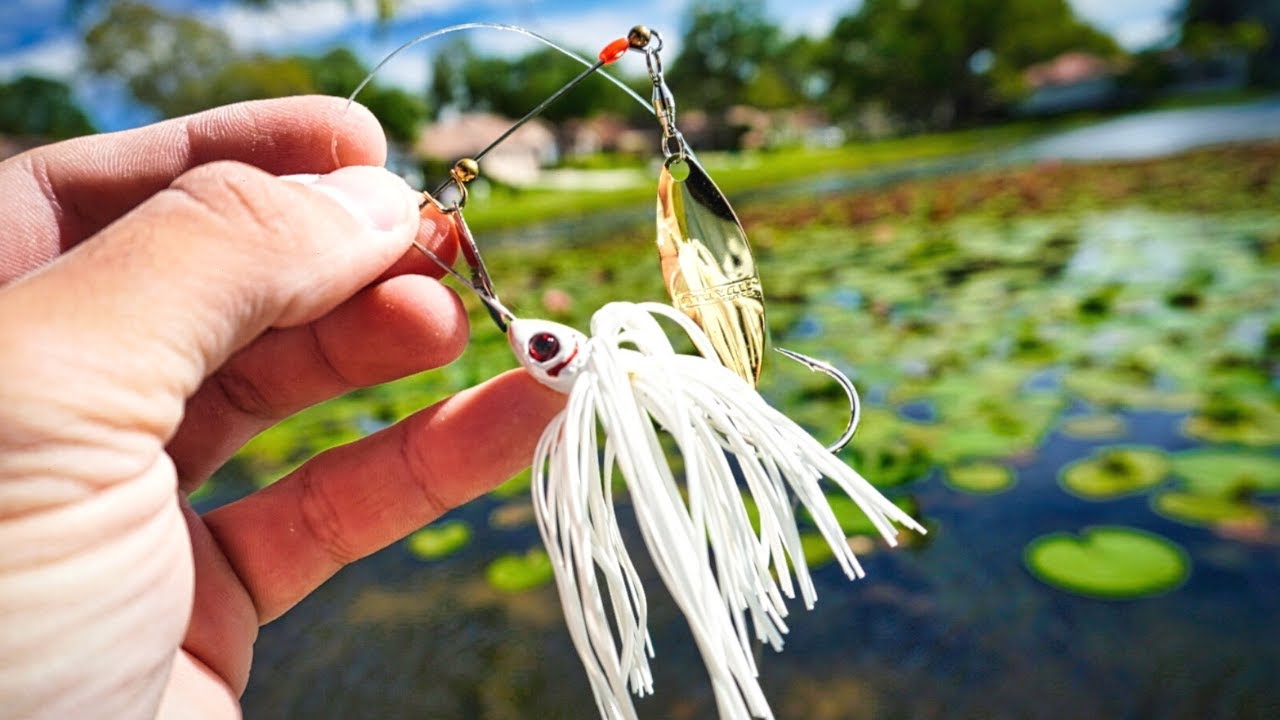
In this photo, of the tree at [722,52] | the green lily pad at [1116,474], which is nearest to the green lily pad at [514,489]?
the green lily pad at [1116,474]

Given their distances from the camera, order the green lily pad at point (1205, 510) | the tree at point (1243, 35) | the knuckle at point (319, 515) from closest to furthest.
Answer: the knuckle at point (319, 515) < the green lily pad at point (1205, 510) < the tree at point (1243, 35)

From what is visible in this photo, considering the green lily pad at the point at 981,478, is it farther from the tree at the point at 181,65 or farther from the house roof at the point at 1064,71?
the house roof at the point at 1064,71

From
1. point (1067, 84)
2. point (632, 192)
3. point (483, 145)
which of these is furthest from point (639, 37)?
point (1067, 84)

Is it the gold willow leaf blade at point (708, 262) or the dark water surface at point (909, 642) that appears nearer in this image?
the gold willow leaf blade at point (708, 262)

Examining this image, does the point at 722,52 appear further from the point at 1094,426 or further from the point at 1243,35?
the point at 1094,426

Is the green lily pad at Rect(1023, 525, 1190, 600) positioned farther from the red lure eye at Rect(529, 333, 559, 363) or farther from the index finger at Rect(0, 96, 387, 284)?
the index finger at Rect(0, 96, 387, 284)

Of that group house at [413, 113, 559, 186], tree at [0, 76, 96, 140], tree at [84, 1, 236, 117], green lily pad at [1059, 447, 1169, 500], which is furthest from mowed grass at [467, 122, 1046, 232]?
tree at [0, 76, 96, 140]
